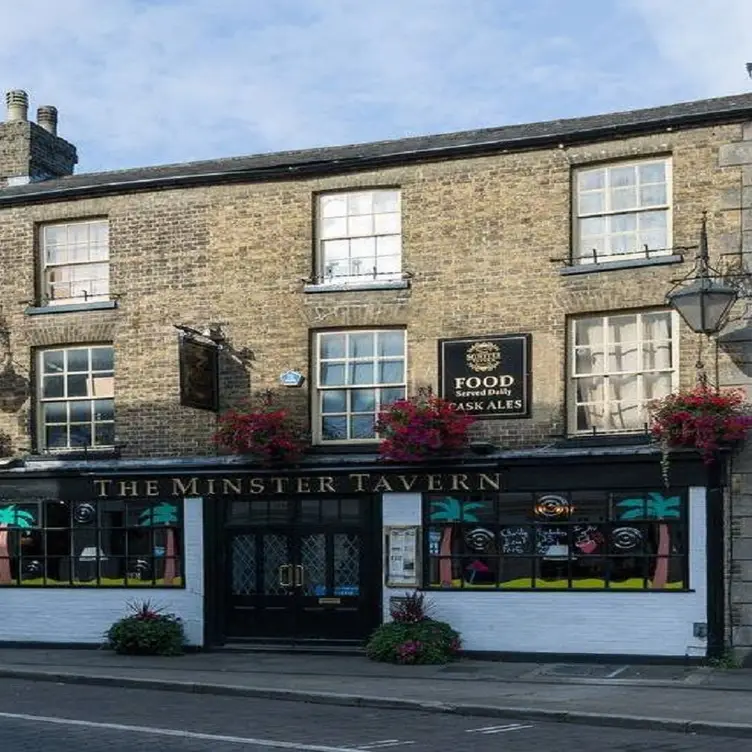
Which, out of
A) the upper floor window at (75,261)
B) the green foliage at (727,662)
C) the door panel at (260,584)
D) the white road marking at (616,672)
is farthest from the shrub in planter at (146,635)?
the green foliage at (727,662)

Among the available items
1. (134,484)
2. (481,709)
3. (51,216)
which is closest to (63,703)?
(481,709)

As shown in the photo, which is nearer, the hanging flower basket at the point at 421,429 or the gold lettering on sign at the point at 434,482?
the hanging flower basket at the point at 421,429

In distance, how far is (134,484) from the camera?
20688mm

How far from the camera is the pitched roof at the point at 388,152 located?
1841 cm

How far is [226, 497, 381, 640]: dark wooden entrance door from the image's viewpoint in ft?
64.7

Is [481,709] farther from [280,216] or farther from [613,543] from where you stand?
[280,216]

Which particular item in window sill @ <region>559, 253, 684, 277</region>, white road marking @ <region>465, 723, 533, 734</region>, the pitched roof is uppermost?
the pitched roof

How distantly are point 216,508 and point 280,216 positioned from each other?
4.51 m

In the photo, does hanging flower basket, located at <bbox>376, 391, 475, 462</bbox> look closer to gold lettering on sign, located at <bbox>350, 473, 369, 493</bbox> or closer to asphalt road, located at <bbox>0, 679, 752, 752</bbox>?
gold lettering on sign, located at <bbox>350, 473, 369, 493</bbox>

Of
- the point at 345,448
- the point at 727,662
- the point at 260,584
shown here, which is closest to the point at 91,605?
the point at 260,584

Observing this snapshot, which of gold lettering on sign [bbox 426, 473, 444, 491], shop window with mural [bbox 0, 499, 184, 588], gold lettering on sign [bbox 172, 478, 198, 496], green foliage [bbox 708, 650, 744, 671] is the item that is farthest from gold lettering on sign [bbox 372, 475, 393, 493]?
green foliage [bbox 708, 650, 744, 671]

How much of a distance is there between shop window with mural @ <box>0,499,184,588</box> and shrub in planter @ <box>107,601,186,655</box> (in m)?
0.75

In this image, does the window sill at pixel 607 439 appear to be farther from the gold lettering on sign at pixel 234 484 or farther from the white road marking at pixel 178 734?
the white road marking at pixel 178 734

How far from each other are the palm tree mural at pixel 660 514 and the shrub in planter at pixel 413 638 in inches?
116
